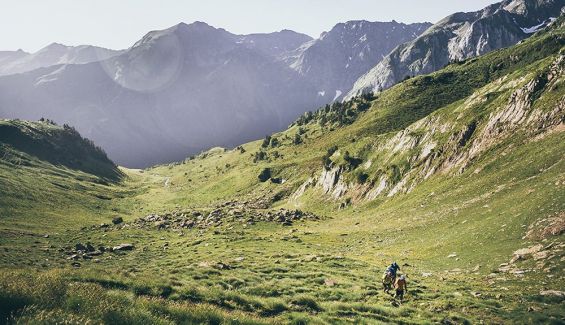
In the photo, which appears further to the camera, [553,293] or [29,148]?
[29,148]

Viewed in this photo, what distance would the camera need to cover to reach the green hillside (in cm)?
2061

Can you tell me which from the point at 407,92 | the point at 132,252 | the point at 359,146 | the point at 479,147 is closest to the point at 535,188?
the point at 479,147

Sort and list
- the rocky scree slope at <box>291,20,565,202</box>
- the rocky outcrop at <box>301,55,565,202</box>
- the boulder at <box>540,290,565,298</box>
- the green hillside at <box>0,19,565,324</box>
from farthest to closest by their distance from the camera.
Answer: the rocky outcrop at <box>301,55,565,202</box> < the rocky scree slope at <box>291,20,565,202</box> < the boulder at <box>540,290,565,298</box> < the green hillside at <box>0,19,565,324</box>

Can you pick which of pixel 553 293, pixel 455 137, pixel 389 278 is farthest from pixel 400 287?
pixel 455 137

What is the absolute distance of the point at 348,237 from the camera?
5997 cm

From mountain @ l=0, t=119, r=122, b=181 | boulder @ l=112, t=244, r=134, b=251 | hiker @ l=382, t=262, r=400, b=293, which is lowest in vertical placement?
boulder @ l=112, t=244, r=134, b=251

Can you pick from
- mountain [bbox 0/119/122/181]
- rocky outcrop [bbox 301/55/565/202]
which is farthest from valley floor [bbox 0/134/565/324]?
mountain [bbox 0/119/122/181]

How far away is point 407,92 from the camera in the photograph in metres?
155

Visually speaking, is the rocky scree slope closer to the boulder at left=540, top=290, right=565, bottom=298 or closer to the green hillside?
the green hillside

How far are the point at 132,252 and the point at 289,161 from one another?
96.6 meters

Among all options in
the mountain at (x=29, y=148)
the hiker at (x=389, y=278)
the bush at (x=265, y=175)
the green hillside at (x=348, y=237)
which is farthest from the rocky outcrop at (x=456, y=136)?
the mountain at (x=29, y=148)

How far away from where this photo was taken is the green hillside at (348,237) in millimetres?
20609

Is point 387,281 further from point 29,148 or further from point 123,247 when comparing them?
point 29,148

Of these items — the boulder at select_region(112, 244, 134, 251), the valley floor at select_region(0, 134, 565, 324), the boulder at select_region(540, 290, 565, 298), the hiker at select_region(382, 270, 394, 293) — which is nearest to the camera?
the valley floor at select_region(0, 134, 565, 324)
